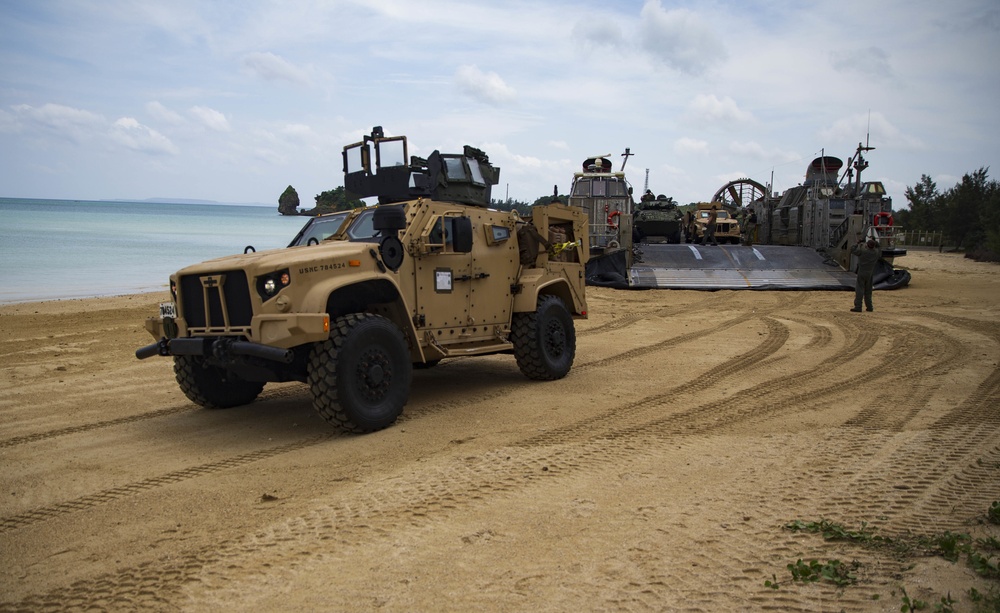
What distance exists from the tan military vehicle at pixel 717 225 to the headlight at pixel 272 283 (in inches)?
1013

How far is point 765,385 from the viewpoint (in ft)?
27.6

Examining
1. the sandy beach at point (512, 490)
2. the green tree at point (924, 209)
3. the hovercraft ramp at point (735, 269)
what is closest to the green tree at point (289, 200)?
the green tree at point (924, 209)

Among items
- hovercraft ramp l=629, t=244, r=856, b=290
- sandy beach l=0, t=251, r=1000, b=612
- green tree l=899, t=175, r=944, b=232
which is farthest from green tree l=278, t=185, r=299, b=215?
sandy beach l=0, t=251, r=1000, b=612

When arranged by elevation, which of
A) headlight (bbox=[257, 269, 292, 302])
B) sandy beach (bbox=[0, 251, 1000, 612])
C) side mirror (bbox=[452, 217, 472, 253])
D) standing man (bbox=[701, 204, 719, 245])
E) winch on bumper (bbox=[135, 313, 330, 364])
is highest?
standing man (bbox=[701, 204, 719, 245])

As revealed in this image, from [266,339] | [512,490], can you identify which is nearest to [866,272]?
[512,490]

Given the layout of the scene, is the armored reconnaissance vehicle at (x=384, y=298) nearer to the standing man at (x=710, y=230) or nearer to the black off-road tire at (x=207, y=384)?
the black off-road tire at (x=207, y=384)

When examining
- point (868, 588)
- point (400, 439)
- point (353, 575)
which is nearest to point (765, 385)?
point (400, 439)

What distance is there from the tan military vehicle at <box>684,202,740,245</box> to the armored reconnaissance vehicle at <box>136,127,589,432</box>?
69.1ft

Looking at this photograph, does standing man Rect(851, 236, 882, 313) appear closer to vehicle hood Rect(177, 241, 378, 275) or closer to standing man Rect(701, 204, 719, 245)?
vehicle hood Rect(177, 241, 378, 275)

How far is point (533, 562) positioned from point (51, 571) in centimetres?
245

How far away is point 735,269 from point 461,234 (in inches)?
602

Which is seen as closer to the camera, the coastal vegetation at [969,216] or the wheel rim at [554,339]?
the wheel rim at [554,339]

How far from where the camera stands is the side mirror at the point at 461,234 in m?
7.60

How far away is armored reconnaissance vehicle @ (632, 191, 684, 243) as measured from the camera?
29672mm
